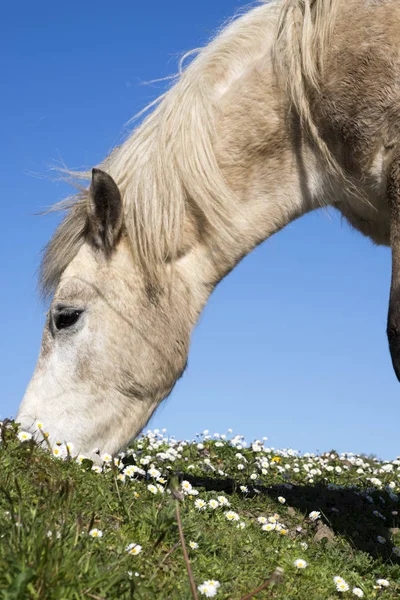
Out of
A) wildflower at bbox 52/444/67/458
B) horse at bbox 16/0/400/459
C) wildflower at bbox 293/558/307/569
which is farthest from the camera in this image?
horse at bbox 16/0/400/459

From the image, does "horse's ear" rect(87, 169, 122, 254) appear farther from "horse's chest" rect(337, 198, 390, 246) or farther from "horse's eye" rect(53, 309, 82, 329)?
"horse's chest" rect(337, 198, 390, 246)

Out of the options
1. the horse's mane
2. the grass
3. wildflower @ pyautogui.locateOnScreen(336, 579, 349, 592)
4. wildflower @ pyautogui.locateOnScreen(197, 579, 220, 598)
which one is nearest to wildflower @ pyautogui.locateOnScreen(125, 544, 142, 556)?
the grass

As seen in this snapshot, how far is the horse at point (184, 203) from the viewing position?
5832mm

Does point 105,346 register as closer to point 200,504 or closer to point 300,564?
point 200,504

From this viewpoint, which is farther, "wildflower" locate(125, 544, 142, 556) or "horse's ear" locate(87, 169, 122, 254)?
"horse's ear" locate(87, 169, 122, 254)

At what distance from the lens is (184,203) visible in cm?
599

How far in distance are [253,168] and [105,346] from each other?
85.0 inches

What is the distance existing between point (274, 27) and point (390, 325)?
3.20m

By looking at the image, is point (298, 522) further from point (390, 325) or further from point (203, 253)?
point (203, 253)

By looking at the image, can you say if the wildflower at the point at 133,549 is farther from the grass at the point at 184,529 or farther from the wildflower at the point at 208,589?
the wildflower at the point at 208,589

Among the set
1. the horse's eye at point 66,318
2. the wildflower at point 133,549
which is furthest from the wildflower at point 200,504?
the horse's eye at point 66,318

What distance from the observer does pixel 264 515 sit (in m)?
6.07

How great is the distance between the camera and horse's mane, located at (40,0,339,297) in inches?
232

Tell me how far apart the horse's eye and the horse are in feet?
0.04
